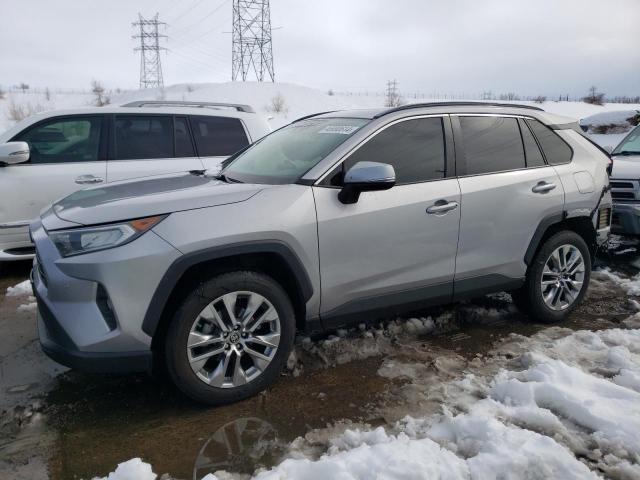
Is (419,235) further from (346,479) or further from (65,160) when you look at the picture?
(65,160)

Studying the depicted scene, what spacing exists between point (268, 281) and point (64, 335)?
1.09 meters

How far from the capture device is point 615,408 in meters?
2.67

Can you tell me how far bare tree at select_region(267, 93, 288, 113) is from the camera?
30.0 meters

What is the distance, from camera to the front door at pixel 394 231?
2980 mm

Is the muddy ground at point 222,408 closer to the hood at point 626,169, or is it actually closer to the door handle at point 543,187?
the door handle at point 543,187

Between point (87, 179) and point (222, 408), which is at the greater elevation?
point (87, 179)

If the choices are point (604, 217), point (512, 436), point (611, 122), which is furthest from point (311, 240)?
point (611, 122)

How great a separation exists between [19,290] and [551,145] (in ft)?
16.5

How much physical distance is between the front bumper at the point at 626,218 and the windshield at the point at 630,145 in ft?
4.42

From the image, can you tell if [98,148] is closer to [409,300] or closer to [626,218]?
[409,300]

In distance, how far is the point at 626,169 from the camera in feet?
18.8

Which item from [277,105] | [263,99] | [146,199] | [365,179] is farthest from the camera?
[263,99]

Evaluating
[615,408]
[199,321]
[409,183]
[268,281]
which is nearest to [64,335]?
[199,321]

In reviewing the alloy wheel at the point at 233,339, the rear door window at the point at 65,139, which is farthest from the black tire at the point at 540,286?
the rear door window at the point at 65,139
